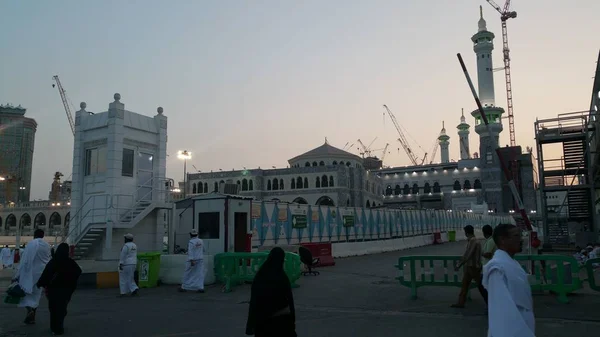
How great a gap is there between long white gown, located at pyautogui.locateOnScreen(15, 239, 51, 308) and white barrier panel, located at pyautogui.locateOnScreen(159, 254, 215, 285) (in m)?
6.12

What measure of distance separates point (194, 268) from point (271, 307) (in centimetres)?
1008

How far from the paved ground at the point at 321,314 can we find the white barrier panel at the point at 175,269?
3.66 ft

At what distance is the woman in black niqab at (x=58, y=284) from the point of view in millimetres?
8461

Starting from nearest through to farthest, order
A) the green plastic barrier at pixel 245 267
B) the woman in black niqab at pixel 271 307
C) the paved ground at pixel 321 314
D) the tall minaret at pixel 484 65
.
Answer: the woman in black niqab at pixel 271 307 → the paved ground at pixel 321 314 → the green plastic barrier at pixel 245 267 → the tall minaret at pixel 484 65

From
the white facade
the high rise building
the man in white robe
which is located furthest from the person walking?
the high rise building

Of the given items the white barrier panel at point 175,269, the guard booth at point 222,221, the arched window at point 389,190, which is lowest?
the white barrier panel at point 175,269

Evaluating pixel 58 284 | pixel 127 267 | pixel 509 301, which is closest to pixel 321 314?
pixel 58 284

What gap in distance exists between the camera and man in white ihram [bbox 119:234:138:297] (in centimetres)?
1347

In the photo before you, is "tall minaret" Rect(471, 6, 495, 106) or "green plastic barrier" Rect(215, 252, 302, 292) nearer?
"green plastic barrier" Rect(215, 252, 302, 292)

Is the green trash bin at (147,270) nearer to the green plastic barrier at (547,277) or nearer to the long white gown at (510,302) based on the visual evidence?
the green plastic barrier at (547,277)

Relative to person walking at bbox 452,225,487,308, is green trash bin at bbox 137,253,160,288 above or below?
below

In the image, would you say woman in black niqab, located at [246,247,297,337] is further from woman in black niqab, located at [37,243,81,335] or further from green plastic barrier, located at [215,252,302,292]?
green plastic barrier, located at [215,252,302,292]

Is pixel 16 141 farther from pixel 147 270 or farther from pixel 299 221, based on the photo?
pixel 147 270

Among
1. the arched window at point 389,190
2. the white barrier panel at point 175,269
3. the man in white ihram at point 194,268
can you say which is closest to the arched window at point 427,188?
the arched window at point 389,190
